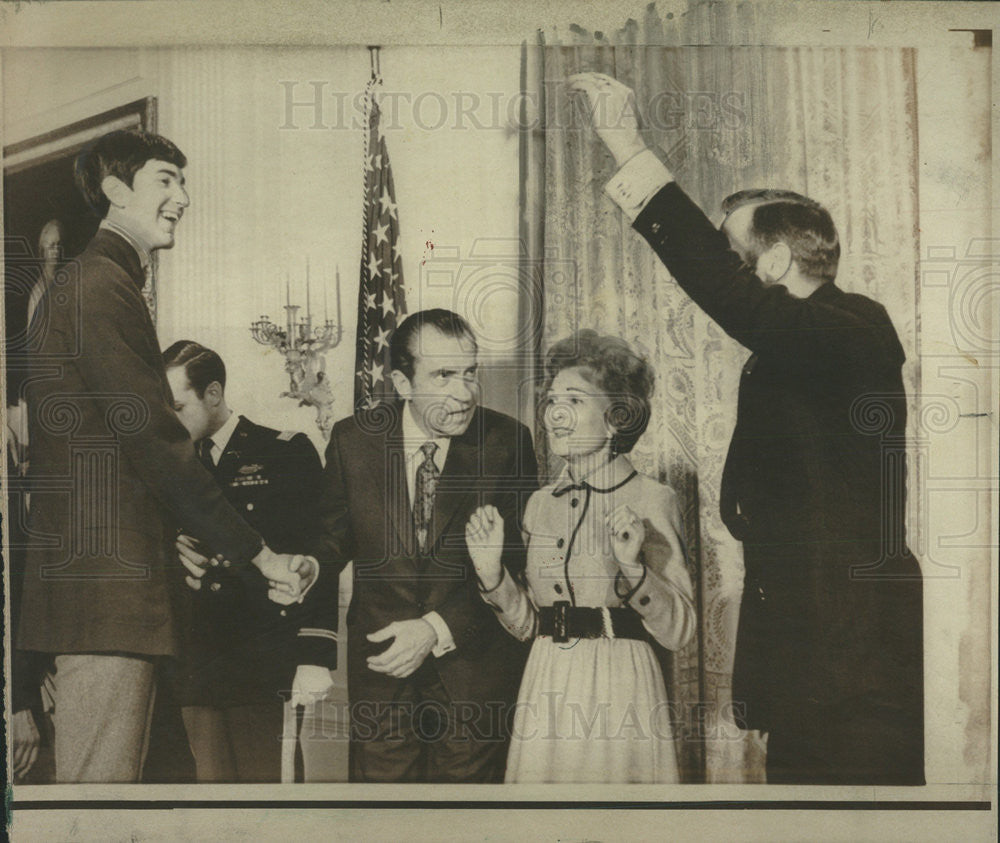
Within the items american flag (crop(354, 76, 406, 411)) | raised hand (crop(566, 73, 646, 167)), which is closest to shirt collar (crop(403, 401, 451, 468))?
american flag (crop(354, 76, 406, 411))

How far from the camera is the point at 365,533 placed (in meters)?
3.04

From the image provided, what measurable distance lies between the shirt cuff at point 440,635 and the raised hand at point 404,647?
1 cm

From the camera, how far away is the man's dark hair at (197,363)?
3.04m

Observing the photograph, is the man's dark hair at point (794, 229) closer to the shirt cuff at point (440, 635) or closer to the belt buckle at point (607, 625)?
the belt buckle at point (607, 625)

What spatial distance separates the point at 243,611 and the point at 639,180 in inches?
86.0

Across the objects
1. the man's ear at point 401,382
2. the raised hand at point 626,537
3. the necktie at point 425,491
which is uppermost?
the man's ear at point 401,382

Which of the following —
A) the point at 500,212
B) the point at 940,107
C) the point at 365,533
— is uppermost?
the point at 940,107

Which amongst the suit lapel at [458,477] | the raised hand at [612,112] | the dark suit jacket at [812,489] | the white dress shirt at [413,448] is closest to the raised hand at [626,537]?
the dark suit jacket at [812,489]

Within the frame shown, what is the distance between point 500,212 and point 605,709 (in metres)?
1.89

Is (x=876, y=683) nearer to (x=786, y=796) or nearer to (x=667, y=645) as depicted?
(x=786, y=796)

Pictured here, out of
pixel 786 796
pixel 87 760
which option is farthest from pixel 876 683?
pixel 87 760

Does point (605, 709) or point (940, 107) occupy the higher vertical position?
point (940, 107)

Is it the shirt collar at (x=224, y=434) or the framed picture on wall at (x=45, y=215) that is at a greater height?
the framed picture on wall at (x=45, y=215)

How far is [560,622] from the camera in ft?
9.88
